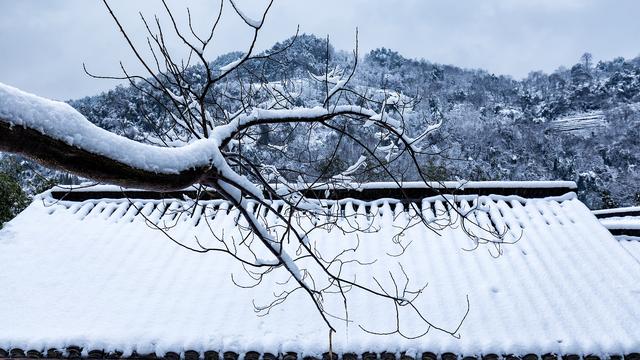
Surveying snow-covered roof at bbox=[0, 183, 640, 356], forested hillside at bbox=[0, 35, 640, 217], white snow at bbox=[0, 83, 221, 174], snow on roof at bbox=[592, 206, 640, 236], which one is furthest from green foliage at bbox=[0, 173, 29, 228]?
white snow at bbox=[0, 83, 221, 174]

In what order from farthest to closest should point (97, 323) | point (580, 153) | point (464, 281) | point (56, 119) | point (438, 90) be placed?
point (438, 90) → point (580, 153) → point (464, 281) → point (97, 323) → point (56, 119)

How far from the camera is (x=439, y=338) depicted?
11.4 feet

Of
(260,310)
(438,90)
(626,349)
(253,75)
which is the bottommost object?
(626,349)

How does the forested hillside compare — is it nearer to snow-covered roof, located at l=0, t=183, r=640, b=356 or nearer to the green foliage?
the green foliage

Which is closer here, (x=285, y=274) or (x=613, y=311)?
(x=613, y=311)

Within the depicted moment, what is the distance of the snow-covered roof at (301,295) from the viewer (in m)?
3.52

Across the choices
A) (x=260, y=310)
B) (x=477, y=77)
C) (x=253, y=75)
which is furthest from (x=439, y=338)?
(x=477, y=77)

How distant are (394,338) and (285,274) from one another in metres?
1.32

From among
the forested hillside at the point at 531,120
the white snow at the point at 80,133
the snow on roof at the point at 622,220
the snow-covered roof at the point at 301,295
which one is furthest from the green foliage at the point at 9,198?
the white snow at the point at 80,133

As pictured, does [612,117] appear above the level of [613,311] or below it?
above

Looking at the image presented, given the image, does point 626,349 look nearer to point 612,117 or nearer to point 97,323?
point 97,323

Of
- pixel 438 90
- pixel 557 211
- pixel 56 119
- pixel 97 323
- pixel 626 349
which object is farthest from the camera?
pixel 438 90

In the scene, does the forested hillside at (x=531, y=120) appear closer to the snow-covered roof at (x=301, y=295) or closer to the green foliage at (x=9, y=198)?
the green foliage at (x=9, y=198)

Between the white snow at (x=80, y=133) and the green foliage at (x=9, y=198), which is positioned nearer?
the white snow at (x=80, y=133)
